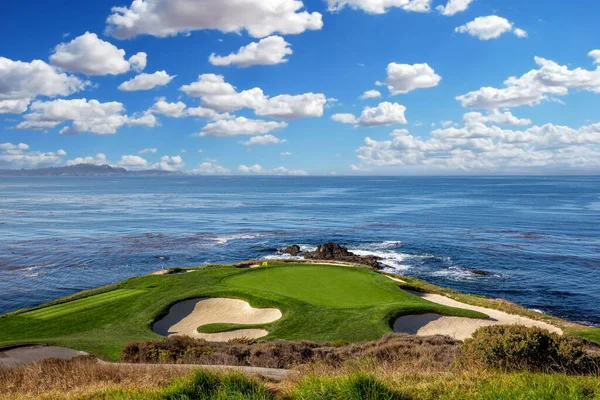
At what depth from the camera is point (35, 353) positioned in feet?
54.6

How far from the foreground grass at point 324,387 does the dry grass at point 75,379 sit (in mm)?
19

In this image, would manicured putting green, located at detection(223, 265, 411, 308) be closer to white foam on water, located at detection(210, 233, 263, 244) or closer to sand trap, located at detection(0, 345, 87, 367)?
sand trap, located at detection(0, 345, 87, 367)

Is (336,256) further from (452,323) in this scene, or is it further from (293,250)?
(452,323)

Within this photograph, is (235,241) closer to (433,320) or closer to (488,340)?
(433,320)

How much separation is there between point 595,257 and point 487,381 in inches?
1750

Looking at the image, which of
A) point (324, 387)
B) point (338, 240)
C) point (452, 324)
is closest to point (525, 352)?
point (324, 387)

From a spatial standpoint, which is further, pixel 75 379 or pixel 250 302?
pixel 250 302

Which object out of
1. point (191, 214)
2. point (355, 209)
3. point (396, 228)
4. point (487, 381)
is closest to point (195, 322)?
point (487, 381)

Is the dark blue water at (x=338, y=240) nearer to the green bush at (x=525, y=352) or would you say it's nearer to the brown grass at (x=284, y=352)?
the brown grass at (x=284, y=352)

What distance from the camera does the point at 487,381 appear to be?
8.65 m

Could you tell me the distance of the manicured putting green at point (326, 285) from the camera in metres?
23.7

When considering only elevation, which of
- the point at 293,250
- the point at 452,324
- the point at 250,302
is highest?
the point at 250,302

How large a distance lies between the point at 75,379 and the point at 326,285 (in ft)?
57.3

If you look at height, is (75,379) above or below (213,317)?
above
